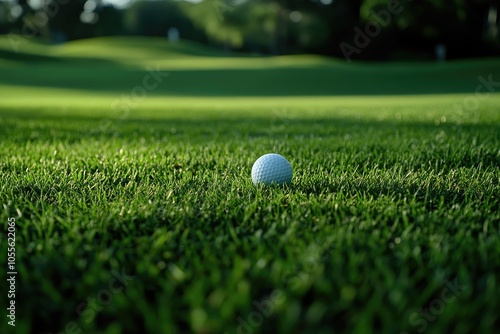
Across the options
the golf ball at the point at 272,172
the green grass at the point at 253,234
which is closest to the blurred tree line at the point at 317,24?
the green grass at the point at 253,234

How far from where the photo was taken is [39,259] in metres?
1.82

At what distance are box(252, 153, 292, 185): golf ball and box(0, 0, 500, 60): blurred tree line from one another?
2292cm

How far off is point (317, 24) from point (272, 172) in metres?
38.9

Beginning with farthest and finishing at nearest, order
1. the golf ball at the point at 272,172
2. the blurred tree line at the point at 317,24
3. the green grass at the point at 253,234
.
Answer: the blurred tree line at the point at 317,24, the golf ball at the point at 272,172, the green grass at the point at 253,234

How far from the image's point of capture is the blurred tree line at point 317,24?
3203cm

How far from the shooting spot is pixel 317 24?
39.5m

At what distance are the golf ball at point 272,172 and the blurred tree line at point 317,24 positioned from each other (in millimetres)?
22922

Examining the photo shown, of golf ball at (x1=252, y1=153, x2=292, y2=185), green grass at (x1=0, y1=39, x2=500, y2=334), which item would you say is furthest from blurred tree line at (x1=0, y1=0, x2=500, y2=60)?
golf ball at (x1=252, y1=153, x2=292, y2=185)

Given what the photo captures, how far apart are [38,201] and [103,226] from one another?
605 mm

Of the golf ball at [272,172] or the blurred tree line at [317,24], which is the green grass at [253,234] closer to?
the golf ball at [272,172]

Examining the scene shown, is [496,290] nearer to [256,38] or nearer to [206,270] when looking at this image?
[206,270]

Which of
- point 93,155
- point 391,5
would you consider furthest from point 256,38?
point 93,155

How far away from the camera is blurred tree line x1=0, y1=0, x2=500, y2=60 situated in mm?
32031

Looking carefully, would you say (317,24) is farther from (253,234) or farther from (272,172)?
(253,234)
